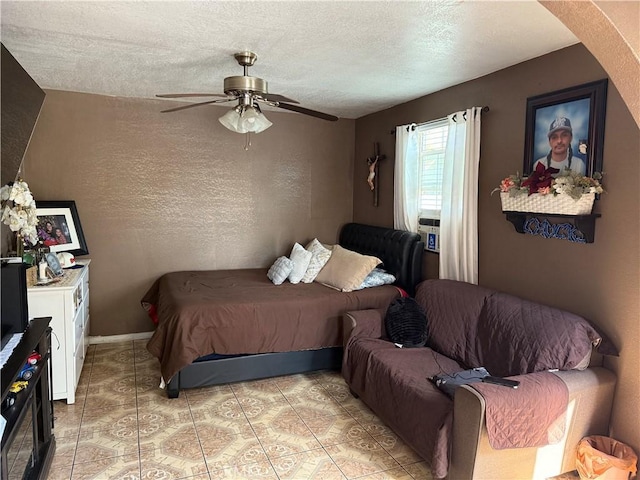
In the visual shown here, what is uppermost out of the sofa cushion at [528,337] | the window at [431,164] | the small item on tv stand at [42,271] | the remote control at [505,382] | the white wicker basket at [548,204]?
the window at [431,164]

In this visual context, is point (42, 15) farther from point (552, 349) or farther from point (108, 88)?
point (552, 349)

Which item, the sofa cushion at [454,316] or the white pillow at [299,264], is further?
the white pillow at [299,264]

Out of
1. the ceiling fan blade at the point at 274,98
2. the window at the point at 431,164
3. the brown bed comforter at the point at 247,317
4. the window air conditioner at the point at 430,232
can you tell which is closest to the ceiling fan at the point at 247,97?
the ceiling fan blade at the point at 274,98

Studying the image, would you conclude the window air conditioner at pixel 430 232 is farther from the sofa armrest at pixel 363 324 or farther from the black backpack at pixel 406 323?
the sofa armrest at pixel 363 324

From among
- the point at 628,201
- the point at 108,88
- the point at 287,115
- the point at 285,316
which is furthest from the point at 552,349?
the point at 108,88

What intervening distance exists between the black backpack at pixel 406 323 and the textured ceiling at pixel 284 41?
5.75ft

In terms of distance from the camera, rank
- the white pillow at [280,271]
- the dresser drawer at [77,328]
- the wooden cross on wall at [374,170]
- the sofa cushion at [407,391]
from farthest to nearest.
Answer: the wooden cross on wall at [374,170] → the white pillow at [280,271] → the dresser drawer at [77,328] → the sofa cushion at [407,391]

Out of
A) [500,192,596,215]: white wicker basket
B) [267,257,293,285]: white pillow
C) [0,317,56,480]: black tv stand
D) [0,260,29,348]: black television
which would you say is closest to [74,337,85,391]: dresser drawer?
[0,317,56,480]: black tv stand

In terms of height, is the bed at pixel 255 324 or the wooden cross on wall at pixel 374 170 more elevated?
the wooden cross on wall at pixel 374 170

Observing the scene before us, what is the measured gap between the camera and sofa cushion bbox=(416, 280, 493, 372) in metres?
2.99

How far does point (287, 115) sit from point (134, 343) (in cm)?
294

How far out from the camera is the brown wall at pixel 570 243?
2363 mm

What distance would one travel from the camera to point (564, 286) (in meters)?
2.75

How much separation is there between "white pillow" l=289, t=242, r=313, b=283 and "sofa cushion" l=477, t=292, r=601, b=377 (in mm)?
1812
